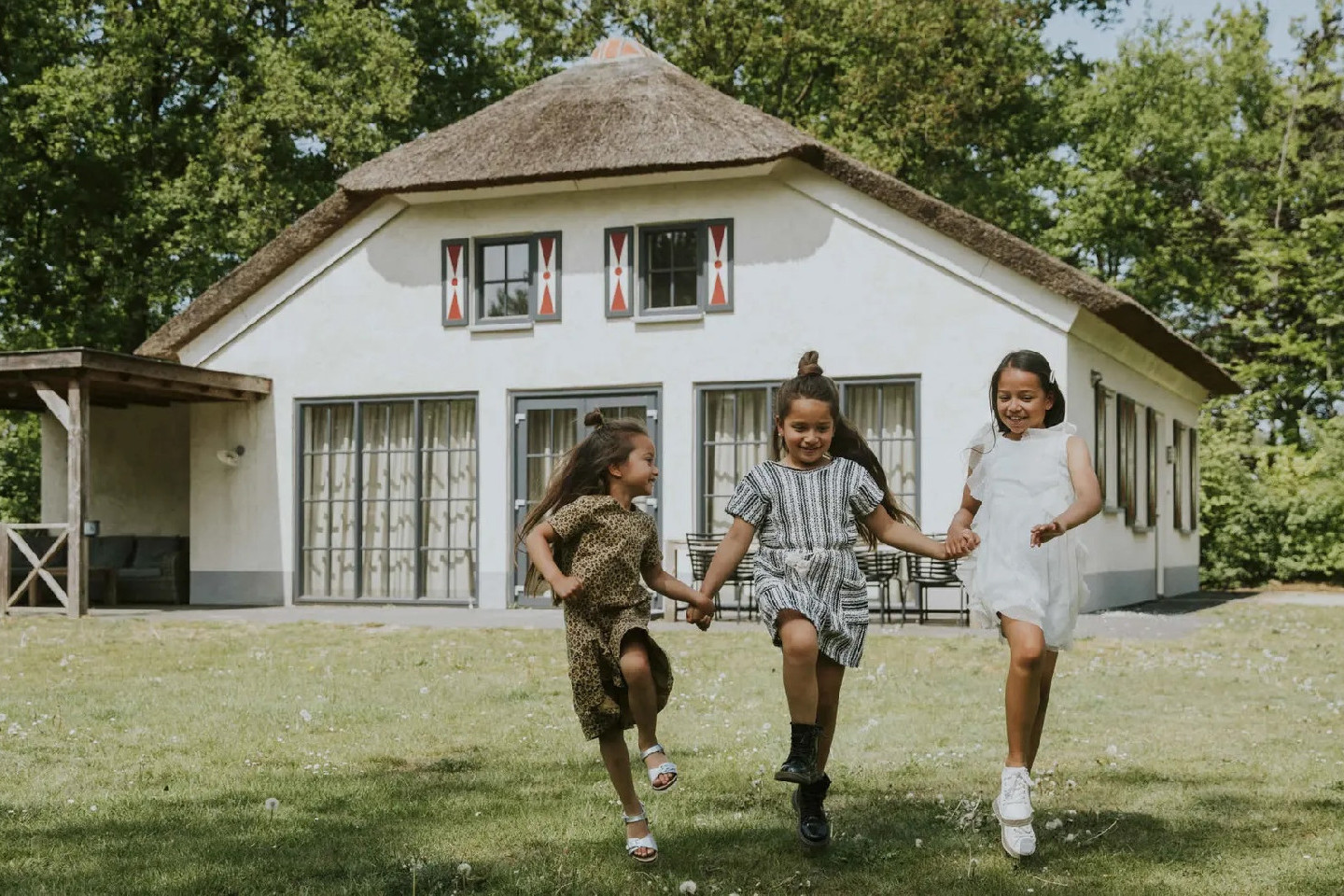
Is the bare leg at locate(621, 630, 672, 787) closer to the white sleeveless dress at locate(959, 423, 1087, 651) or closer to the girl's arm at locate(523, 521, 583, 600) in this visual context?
the girl's arm at locate(523, 521, 583, 600)

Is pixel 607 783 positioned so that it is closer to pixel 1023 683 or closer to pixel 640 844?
pixel 640 844

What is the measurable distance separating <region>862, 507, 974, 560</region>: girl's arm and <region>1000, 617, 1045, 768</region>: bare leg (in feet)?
0.97

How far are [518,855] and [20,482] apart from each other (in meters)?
30.2

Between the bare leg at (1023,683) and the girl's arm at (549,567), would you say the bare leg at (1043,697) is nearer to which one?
the bare leg at (1023,683)

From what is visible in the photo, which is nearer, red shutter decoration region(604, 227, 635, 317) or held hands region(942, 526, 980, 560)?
held hands region(942, 526, 980, 560)

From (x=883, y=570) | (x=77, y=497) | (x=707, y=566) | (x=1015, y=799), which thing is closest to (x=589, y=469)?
(x=1015, y=799)

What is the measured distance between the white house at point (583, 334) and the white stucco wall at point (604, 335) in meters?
0.03

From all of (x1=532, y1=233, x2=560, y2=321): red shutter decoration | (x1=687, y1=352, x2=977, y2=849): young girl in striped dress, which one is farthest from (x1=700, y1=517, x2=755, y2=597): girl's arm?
(x1=532, y1=233, x2=560, y2=321): red shutter decoration

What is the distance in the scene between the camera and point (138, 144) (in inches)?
1029

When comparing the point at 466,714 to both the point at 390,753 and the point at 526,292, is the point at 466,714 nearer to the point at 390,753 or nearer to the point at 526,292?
the point at 390,753

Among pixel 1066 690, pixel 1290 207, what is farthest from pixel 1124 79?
pixel 1066 690

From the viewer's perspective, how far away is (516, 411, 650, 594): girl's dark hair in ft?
15.1

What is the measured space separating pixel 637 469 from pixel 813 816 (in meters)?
1.14

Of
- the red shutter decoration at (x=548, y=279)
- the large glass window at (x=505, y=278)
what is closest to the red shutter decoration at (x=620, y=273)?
the red shutter decoration at (x=548, y=279)
